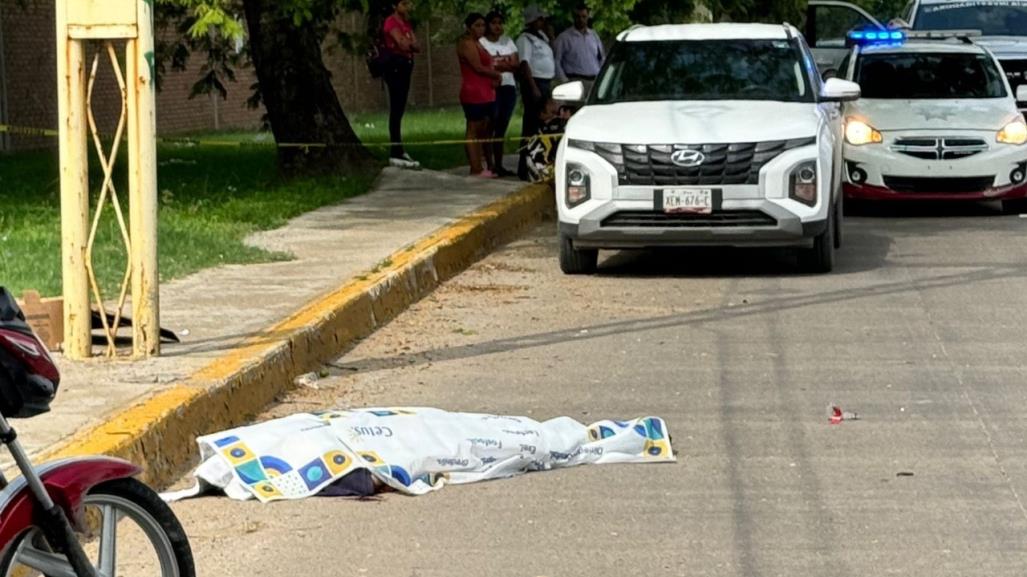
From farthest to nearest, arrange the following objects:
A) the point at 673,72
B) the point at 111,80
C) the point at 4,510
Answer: the point at 111,80, the point at 673,72, the point at 4,510

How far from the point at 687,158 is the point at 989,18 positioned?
12.5 metres

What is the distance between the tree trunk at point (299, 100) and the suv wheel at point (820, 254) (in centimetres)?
692

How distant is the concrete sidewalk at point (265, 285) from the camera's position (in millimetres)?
7912

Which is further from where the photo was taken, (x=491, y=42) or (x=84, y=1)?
(x=491, y=42)

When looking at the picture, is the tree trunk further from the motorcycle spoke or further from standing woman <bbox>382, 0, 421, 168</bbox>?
the motorcycle spoke

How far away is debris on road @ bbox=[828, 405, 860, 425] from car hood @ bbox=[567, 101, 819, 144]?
15.0ft

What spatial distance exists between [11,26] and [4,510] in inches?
892

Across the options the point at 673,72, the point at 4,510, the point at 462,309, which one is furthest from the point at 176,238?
the point at 4,510

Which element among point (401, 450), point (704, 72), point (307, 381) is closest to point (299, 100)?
point (704, 72)

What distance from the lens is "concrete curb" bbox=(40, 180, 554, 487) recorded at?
728 centimetres

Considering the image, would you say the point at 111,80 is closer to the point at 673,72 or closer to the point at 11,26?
the point at 11,26

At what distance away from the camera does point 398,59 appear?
2022cm

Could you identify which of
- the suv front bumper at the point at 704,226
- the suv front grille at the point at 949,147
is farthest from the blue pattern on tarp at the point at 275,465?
the suv front grille at the point at 949,147

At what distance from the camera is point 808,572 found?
20.0ft
